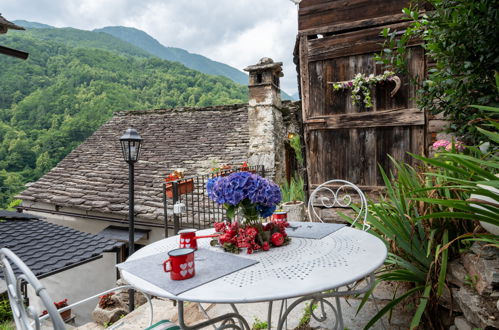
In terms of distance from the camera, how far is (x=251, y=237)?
1345mm

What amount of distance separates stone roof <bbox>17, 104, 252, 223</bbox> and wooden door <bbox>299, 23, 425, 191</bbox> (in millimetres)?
3001

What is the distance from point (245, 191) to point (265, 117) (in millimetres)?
4480

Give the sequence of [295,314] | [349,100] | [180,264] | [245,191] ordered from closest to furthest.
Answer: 1. [180,264]
2. [245,191]
3. [295,314]
4. [349,100]

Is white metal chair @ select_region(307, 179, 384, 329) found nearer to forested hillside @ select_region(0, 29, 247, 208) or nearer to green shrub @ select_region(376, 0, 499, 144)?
green shrub @ select_region(376, 0, 499, 144)

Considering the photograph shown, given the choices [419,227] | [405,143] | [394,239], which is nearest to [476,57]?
[419,227]

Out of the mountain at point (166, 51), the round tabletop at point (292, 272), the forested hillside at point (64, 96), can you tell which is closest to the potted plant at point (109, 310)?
the round tabletop at point (292, 272)

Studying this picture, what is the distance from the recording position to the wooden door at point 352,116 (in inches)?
138

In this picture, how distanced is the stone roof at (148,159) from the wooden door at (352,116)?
3.00 metres

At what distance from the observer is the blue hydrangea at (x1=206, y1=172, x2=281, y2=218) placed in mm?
1265

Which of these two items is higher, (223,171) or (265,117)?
(265,117)

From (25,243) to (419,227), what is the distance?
16.4 ft

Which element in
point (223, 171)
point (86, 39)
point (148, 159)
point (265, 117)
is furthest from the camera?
point (86, 39)

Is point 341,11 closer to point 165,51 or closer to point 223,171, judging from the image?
point 223,171

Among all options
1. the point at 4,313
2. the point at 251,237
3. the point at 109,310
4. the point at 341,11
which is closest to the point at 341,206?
the point at 251,237
